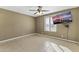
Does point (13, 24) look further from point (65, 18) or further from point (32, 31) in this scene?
point (65, 18)

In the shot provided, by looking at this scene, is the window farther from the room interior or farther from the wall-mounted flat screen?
the wall-mounted flat screen

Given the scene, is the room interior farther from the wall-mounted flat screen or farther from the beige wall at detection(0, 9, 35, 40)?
the wall-mounted flat screen

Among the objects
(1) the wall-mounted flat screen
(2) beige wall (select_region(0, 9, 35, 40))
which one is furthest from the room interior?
(1) the wall-mounted flat screen

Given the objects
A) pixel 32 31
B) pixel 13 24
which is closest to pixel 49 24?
pixel 32 31

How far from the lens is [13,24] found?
511cm

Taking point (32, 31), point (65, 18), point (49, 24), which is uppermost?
point (65, 18)

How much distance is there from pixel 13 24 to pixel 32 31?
8.34 feet

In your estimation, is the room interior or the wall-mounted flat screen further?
the wall-mounted flat screen

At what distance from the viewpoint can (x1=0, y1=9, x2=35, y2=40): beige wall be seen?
4324mm

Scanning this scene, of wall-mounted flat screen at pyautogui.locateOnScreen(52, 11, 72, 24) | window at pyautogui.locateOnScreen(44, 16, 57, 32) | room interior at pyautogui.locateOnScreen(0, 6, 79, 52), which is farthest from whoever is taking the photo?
window at pyautogui.locateOnScreen(44, 16, 57, 32)

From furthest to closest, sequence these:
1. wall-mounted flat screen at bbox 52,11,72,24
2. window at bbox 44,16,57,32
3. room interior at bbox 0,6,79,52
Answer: window at bbox 44,16,57,32, wall-mounted flat screen at bbox 52,11,72,24, room interior at bbox 0,6,79,52

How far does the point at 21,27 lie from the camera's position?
19.7 feet

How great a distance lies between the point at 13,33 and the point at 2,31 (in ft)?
3.00
